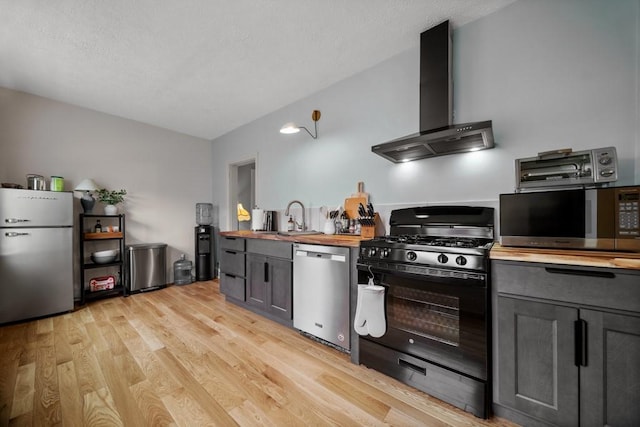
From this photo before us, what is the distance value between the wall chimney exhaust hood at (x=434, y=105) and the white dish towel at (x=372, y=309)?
109 cm

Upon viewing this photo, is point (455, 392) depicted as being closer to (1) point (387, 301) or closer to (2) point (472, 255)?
(1) point (387, 301)

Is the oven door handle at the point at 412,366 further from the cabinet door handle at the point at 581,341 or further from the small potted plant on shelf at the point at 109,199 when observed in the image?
the small potted plant on shelf at the point at 109,199

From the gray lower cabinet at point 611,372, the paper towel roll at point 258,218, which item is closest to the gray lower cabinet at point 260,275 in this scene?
the paper towel roll at point 258,218

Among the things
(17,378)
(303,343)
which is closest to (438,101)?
(303,343)

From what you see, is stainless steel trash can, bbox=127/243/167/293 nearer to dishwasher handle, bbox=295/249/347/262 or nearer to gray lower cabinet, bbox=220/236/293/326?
gray lower cabinet, bbox=220/236/293/326

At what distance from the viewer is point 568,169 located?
143 cm

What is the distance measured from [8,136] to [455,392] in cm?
518

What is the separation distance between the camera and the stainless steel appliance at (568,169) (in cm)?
132

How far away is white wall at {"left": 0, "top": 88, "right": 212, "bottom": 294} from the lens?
10.1ft

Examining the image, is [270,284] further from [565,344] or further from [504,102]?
[504,102]

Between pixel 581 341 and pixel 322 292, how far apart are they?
155 centimetres

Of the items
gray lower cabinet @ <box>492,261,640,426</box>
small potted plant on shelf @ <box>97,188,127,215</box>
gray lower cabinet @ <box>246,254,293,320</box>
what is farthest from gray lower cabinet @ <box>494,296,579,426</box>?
small potted plant on shelf @ <box>97,188,127,215</box>

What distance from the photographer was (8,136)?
2.99 meters

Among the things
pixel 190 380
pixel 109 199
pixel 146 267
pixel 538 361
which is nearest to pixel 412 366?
pixel 538 361
